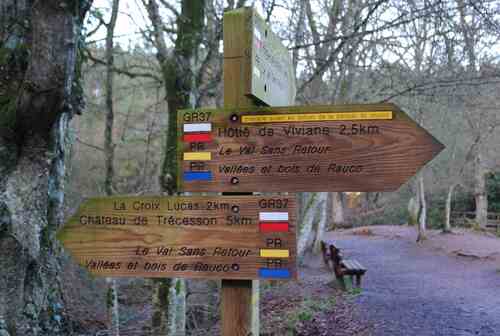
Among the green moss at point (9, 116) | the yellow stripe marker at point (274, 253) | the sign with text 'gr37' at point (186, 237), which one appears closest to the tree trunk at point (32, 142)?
the green moss at point (9, 116)

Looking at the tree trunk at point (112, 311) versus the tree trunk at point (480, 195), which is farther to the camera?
the tree trunk at point (480, 195)

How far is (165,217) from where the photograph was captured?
219cm

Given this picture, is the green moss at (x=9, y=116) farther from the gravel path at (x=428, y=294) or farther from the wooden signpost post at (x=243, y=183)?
the gravel path at (x=428, y=294)

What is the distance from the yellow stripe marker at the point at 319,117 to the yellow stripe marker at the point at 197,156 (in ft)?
0.73

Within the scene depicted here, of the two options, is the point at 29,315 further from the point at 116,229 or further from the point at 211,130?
the point at 211,130

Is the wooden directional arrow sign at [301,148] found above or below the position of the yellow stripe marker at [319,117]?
below

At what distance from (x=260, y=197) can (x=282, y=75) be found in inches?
35.3

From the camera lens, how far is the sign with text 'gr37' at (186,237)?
2111mm

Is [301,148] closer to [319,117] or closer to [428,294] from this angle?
[319,117]

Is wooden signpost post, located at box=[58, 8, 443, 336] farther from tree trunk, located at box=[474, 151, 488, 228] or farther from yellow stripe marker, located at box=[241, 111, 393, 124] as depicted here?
tree trunk, located at box=[474, 151, 488, 228]

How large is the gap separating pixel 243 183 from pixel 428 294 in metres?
8.97

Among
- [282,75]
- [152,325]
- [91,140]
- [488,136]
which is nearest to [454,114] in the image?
[488,136]

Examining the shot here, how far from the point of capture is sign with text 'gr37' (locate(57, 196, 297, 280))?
211cm

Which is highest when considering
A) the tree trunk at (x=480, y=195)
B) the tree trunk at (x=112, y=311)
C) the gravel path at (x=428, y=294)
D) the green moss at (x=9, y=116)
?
the green moss at (x=9, y=116)
